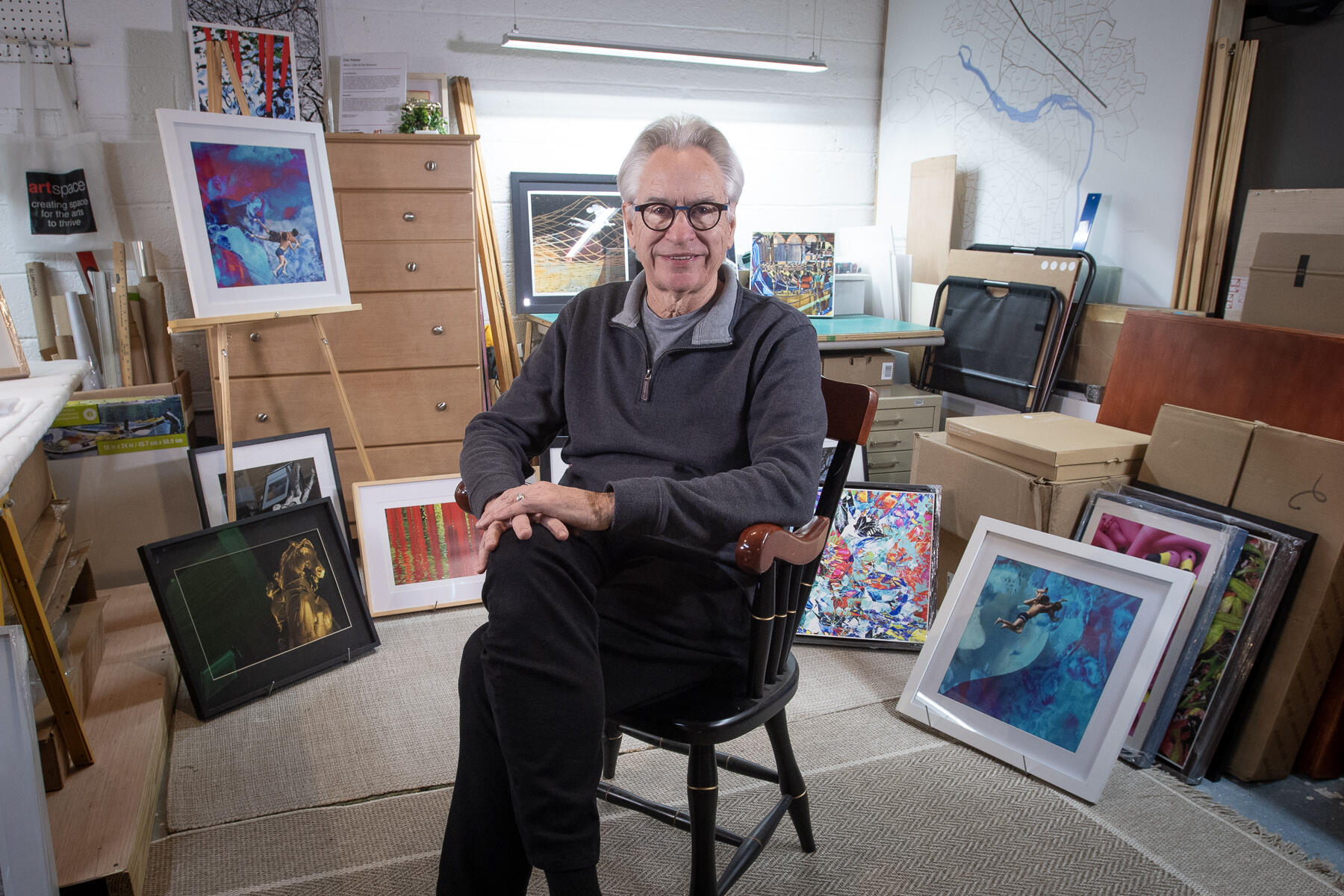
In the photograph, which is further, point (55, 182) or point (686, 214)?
point (55, 182)

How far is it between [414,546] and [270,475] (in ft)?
1.76

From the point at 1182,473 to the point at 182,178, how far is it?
114 inches

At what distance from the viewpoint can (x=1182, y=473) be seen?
217 cm

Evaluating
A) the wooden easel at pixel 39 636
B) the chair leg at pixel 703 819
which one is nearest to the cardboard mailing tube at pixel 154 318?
the wooden easel at pixel 39 636

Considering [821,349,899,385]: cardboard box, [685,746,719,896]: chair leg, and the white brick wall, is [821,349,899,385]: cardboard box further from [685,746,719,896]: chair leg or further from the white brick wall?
[685,746,719,896]: chair leg

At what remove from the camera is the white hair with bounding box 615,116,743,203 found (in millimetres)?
1509

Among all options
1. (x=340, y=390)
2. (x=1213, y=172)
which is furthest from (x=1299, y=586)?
(x=340, y=390)

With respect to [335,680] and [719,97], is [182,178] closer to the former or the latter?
[335,680]

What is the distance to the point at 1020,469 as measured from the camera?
236cm

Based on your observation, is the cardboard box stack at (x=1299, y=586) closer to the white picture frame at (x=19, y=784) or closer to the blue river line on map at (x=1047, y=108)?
the blue river line on map at (x=1047, y=108)

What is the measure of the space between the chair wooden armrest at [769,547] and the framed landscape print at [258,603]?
162 cm

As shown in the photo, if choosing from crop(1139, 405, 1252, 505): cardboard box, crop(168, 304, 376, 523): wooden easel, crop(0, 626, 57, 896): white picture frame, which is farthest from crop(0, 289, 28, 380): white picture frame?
crop(1139, 405, 1252, 505): cardboard box

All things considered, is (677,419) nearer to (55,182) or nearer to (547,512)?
(547,512)

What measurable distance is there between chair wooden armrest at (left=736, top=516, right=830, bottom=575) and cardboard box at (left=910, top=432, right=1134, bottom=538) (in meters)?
1.19
